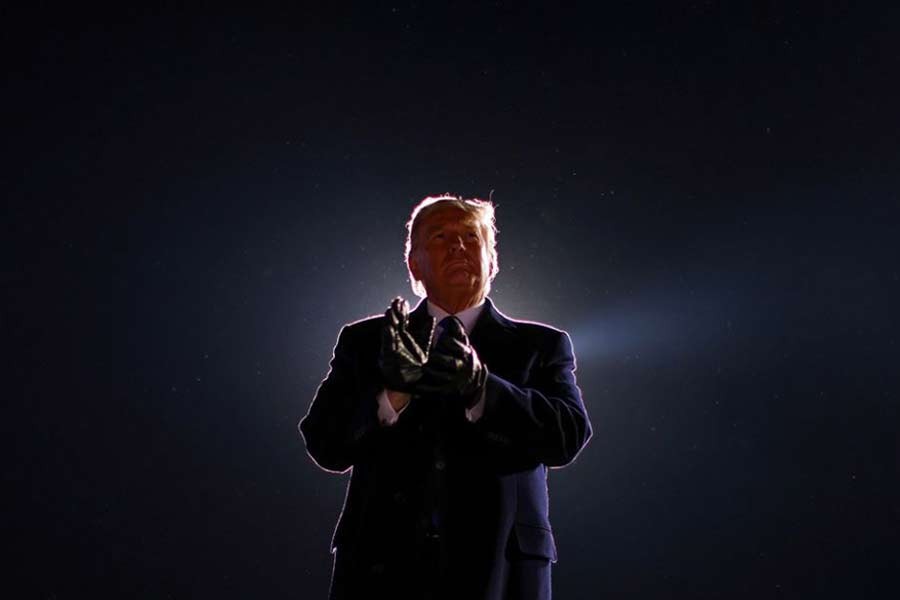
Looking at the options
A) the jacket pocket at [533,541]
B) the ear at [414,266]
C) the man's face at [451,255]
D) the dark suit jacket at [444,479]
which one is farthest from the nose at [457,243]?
the jacket pocket at [533,541]

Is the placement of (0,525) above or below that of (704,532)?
below

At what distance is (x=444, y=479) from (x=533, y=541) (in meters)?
0.18

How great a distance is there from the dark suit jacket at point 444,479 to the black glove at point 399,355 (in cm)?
14

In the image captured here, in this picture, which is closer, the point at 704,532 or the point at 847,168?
the point at 704,532

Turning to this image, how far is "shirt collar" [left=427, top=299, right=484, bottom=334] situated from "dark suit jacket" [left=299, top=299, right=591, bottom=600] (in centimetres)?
12

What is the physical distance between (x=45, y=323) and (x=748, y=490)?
255 centimetres

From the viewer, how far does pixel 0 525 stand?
259 centimetres

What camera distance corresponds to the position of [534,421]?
4.09 ft

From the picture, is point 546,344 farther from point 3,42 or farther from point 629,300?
point 3,42

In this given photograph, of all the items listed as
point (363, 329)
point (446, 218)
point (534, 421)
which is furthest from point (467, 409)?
point (446, 218)

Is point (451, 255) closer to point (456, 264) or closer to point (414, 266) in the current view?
point (456, 264)

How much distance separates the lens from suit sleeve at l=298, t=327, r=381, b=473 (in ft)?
4.27

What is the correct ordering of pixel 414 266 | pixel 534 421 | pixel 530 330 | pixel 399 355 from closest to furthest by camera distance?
pixel 399 355, pixel 534 421, pixel 530 330, pixel 414 266

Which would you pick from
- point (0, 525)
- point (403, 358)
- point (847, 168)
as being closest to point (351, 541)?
point (403, 358)
